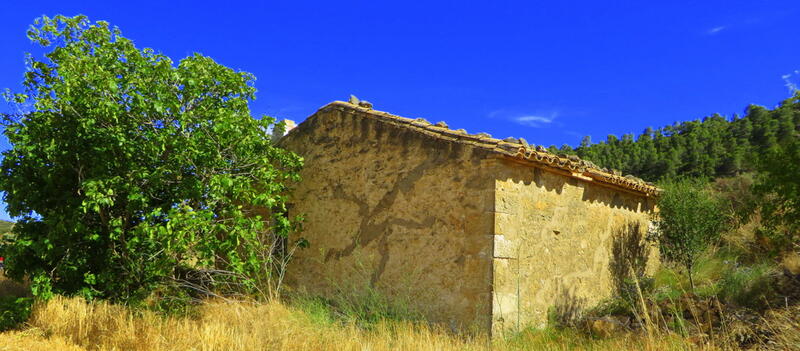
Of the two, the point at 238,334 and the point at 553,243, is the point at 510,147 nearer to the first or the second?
the point at 553,243

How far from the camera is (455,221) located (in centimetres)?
668

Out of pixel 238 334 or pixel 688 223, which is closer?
pixel 238 334

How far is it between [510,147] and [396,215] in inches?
76.1

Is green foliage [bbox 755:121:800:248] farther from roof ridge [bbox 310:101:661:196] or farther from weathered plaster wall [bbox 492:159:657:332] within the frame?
weathered plaster wall [bbox 492:159:657:332]

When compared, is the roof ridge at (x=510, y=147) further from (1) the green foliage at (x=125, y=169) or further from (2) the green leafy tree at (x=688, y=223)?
(1) the green foliage at (x=125, y=169)

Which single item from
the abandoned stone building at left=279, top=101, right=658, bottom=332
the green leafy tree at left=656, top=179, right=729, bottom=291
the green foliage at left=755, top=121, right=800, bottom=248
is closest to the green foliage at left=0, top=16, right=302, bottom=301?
the abandoned stone building at left=279, top=101, right=658, bottom=332

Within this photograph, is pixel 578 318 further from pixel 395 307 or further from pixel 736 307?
pixel 395 307

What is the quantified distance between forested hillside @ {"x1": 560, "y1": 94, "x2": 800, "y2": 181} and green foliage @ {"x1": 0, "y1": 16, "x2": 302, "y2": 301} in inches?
597

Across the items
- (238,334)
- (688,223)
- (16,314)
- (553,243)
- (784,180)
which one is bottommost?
(16,314)

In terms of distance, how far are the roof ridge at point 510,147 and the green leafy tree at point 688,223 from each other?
2.53 feet

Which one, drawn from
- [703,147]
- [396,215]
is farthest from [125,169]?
[703,147]

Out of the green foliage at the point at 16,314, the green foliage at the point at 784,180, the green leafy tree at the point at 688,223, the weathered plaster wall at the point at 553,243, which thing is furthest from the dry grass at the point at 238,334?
the green foliage at the point at 784,180

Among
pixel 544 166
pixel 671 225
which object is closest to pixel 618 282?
pixel 671 225

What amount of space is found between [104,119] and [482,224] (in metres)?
5.02
